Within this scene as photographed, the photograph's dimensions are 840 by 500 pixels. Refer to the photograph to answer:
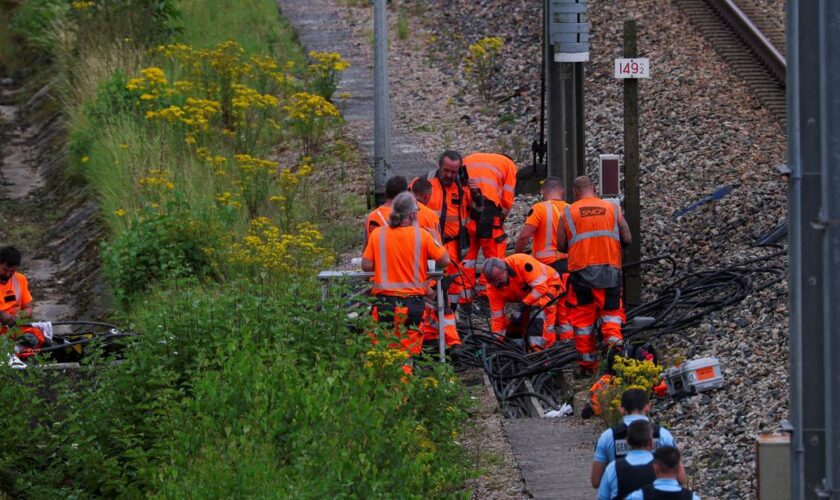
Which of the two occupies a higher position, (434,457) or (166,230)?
(166,230)

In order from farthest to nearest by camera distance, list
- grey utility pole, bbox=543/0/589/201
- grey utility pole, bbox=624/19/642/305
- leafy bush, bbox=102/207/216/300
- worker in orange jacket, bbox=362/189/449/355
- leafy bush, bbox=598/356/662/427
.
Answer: leafy bush, bbox=102/207/216/300
grey utility pole, bbox=543/0/589/201
grey utility pole, bbox=624/19/642/305
worker in orange jacket, bbox=362/189/449/355
leafy bush, bbox=598/356/662/427

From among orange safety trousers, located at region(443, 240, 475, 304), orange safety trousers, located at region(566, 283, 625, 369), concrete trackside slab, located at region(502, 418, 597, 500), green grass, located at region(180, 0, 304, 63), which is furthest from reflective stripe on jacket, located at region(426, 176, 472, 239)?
green grass, located at region(180, 0, 304, 63)

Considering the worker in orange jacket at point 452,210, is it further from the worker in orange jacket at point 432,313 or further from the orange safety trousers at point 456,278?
the worker in orange jacket at point 432,313


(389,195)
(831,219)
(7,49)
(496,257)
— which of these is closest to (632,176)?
(496,257)

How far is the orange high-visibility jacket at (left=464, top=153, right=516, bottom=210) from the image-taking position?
42.9ft

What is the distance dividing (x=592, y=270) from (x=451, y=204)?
5.91ft

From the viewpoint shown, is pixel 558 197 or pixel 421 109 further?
pixel 421 109

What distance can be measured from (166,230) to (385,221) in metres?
3.91

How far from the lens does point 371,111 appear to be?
21203 mm

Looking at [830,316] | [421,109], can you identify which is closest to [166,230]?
[421,109]

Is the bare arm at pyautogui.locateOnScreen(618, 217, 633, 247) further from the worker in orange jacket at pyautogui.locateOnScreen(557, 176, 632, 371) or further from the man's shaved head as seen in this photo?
the man's shaved head

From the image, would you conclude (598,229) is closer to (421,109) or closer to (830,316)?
(830,316)

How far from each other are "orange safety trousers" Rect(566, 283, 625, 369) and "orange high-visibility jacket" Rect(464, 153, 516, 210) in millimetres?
1648

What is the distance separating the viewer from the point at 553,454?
9.82 m
